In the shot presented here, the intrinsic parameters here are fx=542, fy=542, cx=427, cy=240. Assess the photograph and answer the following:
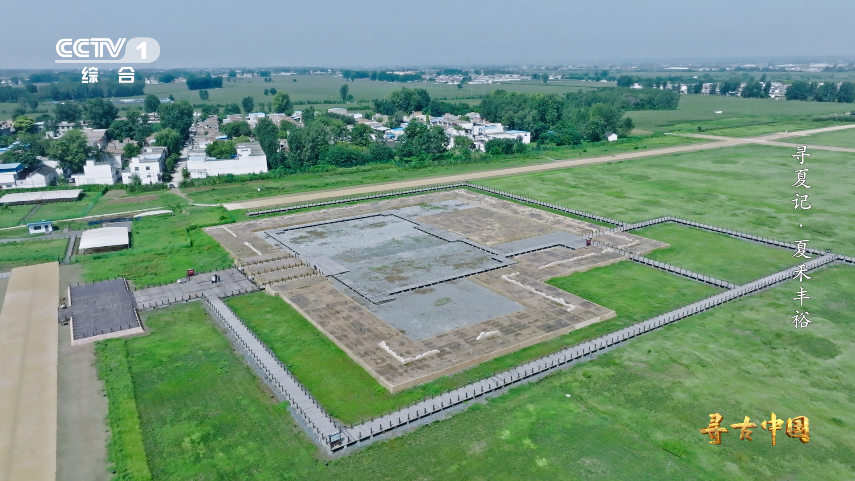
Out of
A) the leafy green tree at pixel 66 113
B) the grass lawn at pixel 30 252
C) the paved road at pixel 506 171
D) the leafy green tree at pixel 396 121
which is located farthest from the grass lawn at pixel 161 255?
the leafy green tree at pixel 66 113

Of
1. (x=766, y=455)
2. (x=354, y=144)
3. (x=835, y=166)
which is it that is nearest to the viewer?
(x=766, y=455)

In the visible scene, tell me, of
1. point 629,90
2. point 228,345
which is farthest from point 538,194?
point 629,90

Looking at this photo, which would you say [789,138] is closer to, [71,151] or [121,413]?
[121,413]

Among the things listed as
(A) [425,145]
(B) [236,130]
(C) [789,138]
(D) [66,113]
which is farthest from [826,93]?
(D) [66,113]

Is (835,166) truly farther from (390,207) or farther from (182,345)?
(182,345)

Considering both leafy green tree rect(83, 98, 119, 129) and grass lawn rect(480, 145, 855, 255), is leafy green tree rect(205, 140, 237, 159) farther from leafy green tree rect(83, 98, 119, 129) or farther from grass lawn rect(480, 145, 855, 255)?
leafy green tree rect(83, 98, 119, 129)
